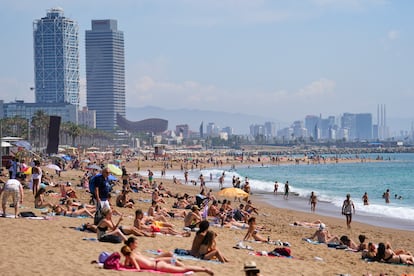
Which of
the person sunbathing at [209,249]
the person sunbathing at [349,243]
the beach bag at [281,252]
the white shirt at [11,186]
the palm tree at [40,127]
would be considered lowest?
the person sunbathing at [349,243]

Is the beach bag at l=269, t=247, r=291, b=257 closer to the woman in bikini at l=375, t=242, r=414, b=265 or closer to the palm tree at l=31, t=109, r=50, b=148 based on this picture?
the woman in bikini at l=375, t=242, r=414, b=265

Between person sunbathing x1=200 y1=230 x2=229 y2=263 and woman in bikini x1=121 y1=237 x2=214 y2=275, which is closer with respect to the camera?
woman in bikini x1=121 y1=237 x2=214 y2=275

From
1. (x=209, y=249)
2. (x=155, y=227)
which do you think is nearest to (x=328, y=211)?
(x=155, y=227)

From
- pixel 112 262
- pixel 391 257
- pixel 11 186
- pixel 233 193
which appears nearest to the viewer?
pixel 112 262

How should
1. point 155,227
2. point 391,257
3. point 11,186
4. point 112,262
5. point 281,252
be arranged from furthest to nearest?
1. point 155,227
2. point 11,186
3. point 391,257
4. point 281,252
5. point 112,262

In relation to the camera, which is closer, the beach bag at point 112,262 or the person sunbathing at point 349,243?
the beach bag at point 112,262

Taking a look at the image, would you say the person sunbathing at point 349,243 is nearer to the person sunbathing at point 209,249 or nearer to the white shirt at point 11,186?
the person sunbathing at point 209,249

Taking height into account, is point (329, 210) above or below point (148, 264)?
below

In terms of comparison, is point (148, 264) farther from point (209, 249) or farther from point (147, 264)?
point (209, 249)

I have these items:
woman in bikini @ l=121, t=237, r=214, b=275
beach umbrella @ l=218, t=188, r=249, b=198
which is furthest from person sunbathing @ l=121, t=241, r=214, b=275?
beach umbrella @ l=218, t=188, r=249, b=198

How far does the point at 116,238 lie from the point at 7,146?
2568 cm

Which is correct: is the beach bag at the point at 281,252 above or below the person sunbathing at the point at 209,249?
below

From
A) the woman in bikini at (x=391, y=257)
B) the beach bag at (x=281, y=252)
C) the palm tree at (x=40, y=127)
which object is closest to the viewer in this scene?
the beach bag at (x=281, y=252)

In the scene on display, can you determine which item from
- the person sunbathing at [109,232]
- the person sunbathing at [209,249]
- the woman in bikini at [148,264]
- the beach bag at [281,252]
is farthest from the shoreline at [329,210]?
the woman in bikini at [148,264]
